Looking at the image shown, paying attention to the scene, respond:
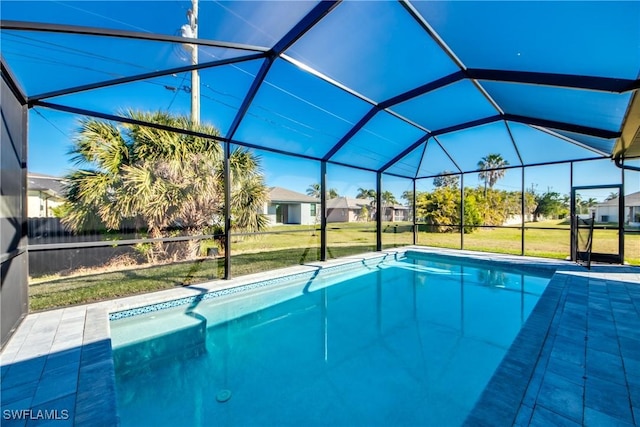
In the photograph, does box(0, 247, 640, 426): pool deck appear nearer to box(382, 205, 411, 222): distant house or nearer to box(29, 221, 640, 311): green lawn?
box(29, 221, 640, 311): green lawn

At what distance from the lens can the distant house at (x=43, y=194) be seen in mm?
5180

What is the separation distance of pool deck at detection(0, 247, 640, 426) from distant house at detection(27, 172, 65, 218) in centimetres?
299

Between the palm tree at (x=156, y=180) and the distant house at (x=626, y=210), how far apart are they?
29.4 feet

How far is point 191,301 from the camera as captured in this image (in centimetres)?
448

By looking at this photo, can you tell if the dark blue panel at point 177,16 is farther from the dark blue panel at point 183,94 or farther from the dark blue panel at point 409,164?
the dark blue panel at point 409,164

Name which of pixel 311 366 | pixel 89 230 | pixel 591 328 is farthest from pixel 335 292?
pixel 89 230

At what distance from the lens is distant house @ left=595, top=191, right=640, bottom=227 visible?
635cm

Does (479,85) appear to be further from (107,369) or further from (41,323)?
(41,323)

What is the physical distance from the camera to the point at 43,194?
17.5 ft

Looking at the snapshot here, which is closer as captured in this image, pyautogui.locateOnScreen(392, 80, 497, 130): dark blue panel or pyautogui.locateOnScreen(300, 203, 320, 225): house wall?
pyautogui.locateOnScreen(392, 80, 497, 130): dark blue panel

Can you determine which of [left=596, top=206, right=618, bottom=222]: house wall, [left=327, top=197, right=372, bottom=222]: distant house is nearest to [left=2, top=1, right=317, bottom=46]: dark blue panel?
[left=596, top=206, right=618, bottom=222]: house wall

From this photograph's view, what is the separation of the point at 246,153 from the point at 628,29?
24.4 ft

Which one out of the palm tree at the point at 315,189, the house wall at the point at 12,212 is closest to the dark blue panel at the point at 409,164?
the palm tree at the point at 315,189

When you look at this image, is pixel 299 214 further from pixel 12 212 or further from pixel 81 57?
pixel 81 57
